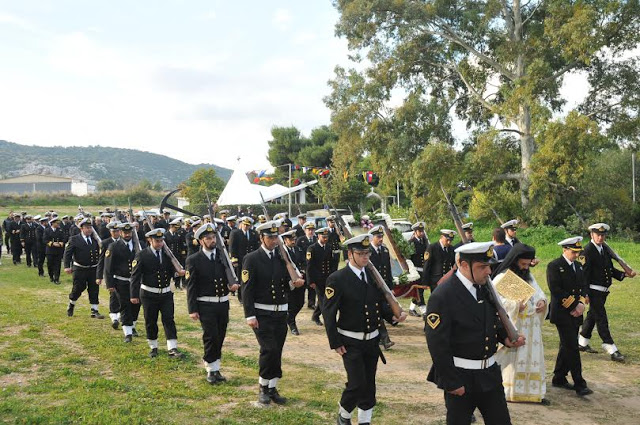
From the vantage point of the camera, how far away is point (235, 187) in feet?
122

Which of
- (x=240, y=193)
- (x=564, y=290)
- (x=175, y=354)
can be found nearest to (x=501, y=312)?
(x=564, y=290)

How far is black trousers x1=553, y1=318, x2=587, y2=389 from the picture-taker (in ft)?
23.0

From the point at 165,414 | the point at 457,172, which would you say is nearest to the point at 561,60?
the point at 457,172

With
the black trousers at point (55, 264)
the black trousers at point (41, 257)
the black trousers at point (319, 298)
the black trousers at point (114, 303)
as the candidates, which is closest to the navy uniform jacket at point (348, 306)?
the black trousers at point (319, 298)

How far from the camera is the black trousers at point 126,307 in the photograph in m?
9.59

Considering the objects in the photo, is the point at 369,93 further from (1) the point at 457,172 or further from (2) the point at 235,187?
(2) the point at 235,187

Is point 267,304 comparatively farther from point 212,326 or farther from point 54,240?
point 54,240

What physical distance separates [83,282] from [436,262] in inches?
281

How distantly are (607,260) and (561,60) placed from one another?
21003 millimetres

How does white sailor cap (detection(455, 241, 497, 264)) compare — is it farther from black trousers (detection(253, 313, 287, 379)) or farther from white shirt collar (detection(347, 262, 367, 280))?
black trousers (detection(253, 313, 287, 379))

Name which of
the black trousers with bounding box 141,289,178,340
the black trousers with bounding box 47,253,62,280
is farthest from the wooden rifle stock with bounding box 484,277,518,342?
the black trousers with bounding box 47,253,62,280

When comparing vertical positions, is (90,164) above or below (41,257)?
above

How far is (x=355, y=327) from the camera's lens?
17.8ft

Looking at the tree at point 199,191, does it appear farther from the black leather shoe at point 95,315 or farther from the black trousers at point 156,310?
the black trousers at point 156,310
